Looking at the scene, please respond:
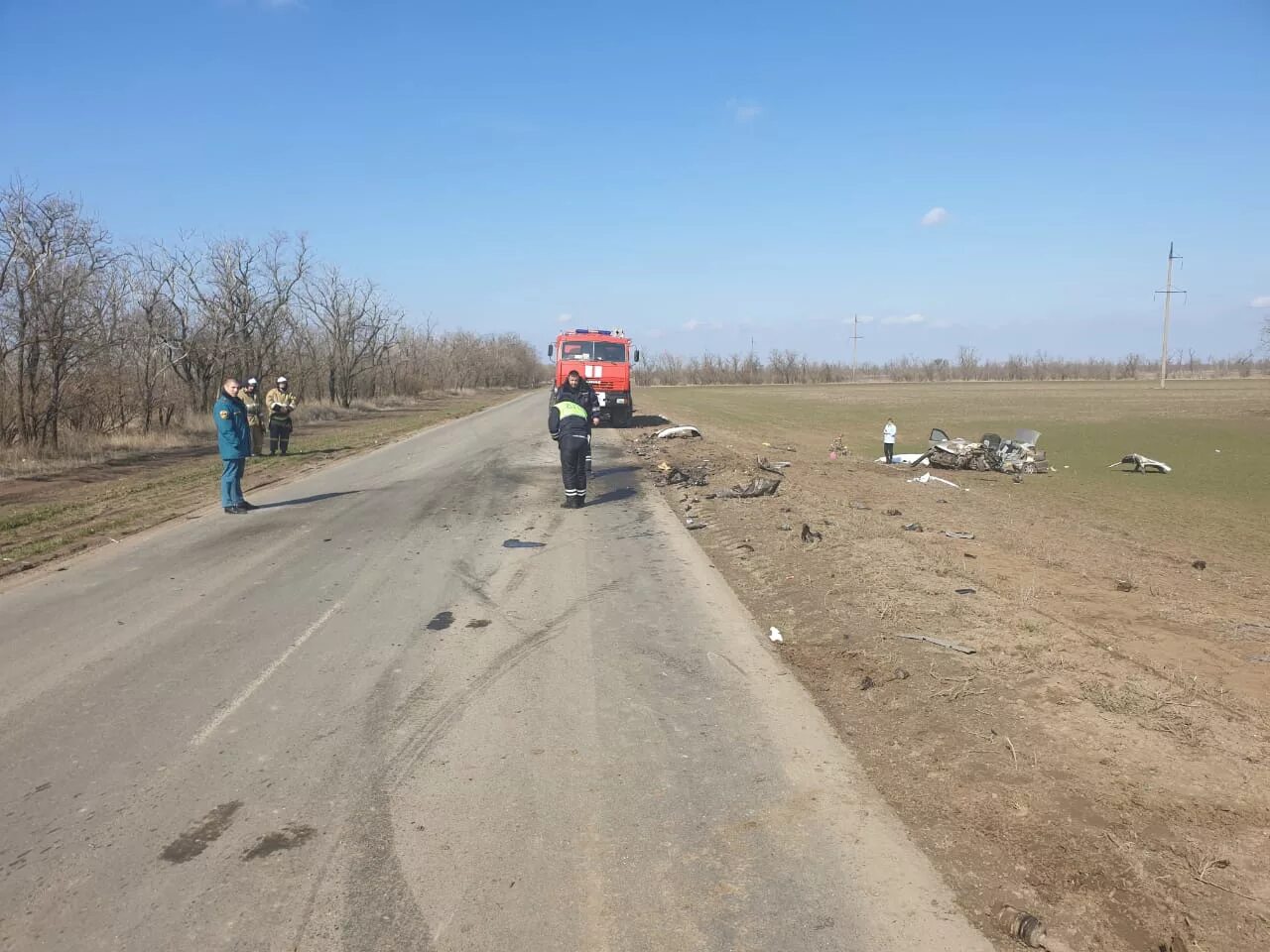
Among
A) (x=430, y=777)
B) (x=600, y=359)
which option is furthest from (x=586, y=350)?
(x=430, y=777)

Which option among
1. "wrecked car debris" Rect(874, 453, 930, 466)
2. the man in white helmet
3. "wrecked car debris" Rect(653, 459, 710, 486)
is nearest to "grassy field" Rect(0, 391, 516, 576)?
the man in white helmet

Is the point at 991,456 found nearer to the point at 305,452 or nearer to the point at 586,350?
the point at 586,350

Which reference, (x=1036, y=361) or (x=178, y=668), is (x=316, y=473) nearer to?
(x=178, y=668)

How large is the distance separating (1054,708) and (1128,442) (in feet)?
94.7

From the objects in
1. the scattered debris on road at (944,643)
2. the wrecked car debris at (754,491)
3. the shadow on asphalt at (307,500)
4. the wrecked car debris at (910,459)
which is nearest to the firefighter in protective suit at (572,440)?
the wrecked car debris at (754,491)

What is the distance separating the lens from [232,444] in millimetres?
12180

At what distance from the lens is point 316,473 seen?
57.5 ft

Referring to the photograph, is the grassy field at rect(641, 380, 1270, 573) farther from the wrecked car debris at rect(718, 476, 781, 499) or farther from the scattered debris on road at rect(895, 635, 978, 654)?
the scattered debris on road at rect(895, 635, 978, 654)

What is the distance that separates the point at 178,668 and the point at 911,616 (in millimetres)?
5603

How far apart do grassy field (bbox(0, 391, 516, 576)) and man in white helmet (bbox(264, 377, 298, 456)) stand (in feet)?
1.70

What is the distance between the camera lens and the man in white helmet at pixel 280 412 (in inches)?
802

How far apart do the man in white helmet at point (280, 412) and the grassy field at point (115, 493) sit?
1.70 ft

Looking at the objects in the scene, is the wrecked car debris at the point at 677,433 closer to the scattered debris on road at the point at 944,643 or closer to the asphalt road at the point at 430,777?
the asphalt road at the point at 430,777

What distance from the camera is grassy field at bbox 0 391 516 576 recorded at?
431 inches
